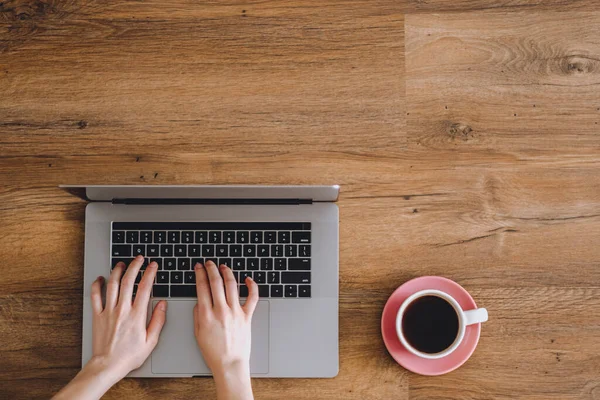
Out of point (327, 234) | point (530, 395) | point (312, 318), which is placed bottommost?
point (530, 395)

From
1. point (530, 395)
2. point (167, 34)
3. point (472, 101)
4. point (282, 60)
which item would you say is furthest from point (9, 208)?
point (530, 395)

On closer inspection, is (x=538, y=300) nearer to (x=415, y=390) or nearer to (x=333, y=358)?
(x=415, y=390)

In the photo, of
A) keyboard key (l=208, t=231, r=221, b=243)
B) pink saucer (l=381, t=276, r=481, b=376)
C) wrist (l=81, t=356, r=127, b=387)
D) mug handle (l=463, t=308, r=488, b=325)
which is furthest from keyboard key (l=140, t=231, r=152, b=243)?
mug handle (l=463, t=308, r=488, b=325)

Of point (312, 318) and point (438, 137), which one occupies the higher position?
point (438, 137)

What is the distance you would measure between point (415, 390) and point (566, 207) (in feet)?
1.35

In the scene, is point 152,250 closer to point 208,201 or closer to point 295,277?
point 208,201

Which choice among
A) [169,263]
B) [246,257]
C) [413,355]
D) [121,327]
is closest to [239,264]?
[246,257]

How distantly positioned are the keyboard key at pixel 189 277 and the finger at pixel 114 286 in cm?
11

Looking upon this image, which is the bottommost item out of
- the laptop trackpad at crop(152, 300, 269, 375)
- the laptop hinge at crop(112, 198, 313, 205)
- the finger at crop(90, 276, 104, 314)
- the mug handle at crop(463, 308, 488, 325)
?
the laptop trackpad at crop(152, 300, 269, 375)

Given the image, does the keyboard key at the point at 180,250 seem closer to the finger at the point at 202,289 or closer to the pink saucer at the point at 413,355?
the finger at the point at 202,289

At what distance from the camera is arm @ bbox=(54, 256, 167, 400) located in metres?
0.93

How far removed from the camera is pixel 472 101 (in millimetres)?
1000

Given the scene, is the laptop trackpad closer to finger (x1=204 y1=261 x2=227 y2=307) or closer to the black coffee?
finger (x1=204 y1=261 x2=227 y2=307)

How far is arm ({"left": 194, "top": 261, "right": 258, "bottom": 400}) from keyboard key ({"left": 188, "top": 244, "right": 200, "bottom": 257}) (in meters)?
0.02
